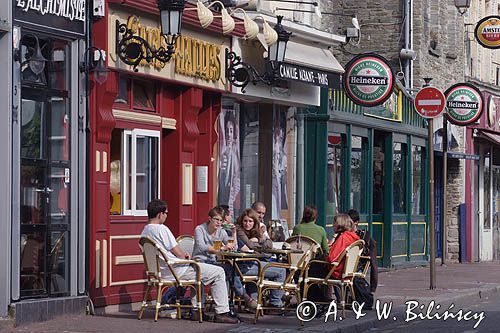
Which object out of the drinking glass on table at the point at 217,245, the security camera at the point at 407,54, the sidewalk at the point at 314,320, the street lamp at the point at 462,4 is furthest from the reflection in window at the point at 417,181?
the drinking glass on table at the point at 217,245

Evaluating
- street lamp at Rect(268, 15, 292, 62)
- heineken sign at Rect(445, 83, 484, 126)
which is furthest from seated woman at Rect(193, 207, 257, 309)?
heineken sign at Rect(445, 83, 484, 126)

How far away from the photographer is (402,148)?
29641 mm

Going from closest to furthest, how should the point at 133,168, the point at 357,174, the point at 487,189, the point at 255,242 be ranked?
the point at 255,242 → the point at 133,168 → the point at 357,174 → the point at 487,189

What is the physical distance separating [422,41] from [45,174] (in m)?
17.3

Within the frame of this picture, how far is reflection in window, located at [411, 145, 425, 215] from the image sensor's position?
3058 centimetres

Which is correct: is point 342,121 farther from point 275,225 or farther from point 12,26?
point 12,26

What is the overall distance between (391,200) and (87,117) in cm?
1359

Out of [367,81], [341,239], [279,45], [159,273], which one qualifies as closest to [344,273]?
[341,239]

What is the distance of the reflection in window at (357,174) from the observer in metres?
26.6

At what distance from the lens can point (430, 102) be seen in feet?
73.4

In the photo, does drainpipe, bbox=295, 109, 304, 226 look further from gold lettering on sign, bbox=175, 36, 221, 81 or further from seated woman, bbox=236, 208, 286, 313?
seated woman, bbox=236, 208, 286, 313

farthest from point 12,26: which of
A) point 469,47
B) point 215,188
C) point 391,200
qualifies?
point 469,47

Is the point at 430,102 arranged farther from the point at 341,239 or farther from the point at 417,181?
the point at 417,181

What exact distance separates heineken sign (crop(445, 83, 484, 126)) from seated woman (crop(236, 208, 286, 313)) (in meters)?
12.9
